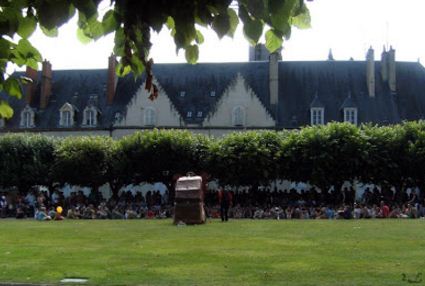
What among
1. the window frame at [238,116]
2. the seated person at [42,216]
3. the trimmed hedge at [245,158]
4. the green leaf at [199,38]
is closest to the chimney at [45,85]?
the trimmed hedge at [245,158]

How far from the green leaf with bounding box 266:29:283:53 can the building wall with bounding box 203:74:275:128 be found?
5883 centimetres

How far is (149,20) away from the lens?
4891mm

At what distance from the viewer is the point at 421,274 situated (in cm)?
1281

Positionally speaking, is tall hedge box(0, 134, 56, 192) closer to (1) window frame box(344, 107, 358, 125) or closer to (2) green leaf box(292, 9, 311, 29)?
(1) window frame box(344, 107, 358, 125)

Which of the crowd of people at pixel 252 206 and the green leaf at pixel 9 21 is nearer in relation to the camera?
the green leaf at pixel 9 21

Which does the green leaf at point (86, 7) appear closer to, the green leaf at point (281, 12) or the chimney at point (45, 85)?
the green leaf at point (281, 12)

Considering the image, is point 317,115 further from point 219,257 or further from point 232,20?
point 232,20

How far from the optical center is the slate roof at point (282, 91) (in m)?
64.4

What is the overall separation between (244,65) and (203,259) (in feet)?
174

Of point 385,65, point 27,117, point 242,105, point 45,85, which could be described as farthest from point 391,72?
point 27,117

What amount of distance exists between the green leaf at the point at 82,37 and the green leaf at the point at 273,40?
4.82 feet

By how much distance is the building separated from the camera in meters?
64.2

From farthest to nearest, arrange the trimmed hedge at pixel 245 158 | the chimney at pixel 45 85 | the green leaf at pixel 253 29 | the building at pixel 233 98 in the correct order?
1. the chimney at pixel 45 85
2. the building at pixel 233 98
3. the trimmed hedge at pixel 245 158
4. the green leaf at pixel 253 29

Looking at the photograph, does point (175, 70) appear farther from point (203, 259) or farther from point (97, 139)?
point (203, 259)
